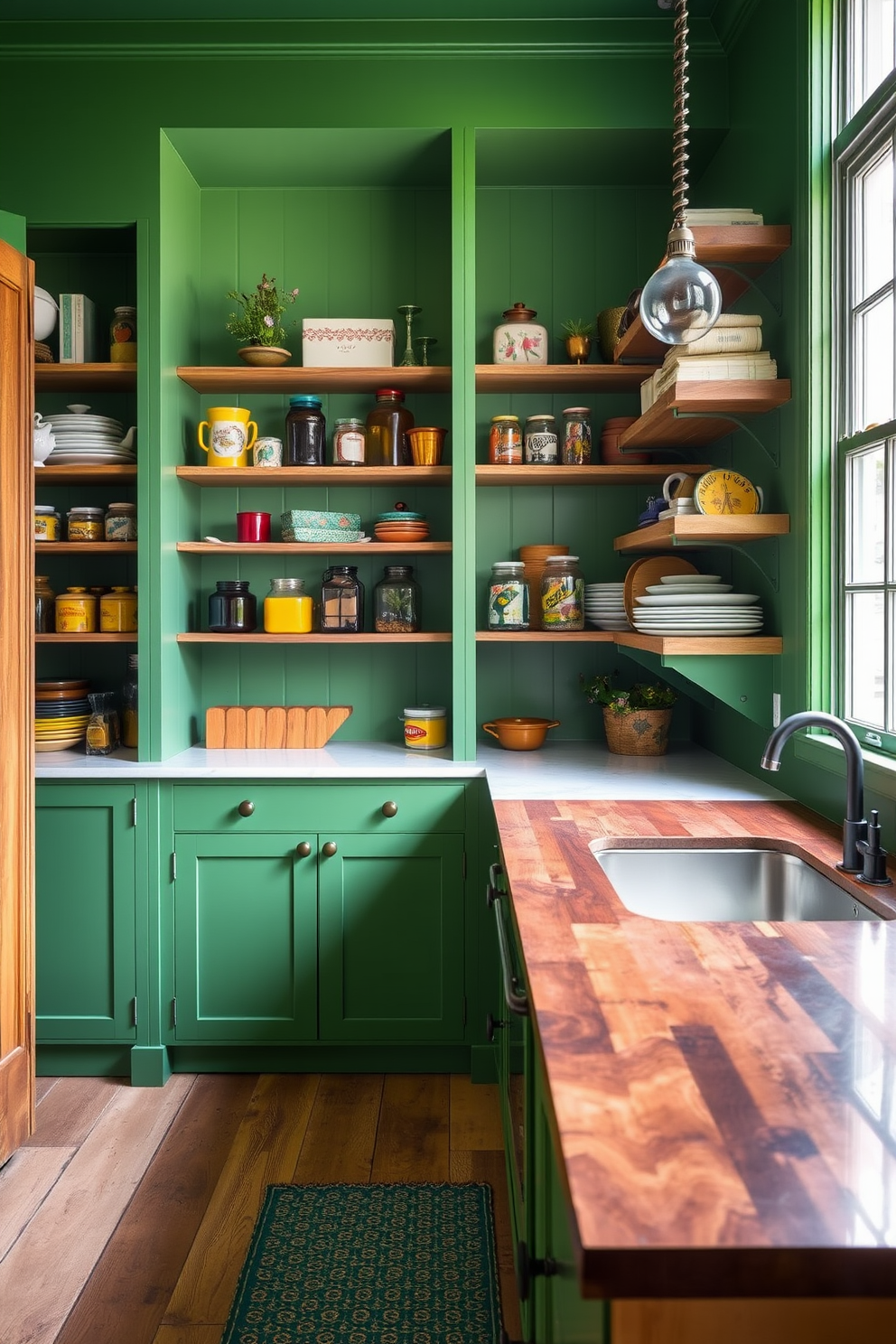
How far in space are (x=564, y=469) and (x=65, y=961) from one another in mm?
2014

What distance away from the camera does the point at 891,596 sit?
1.97 m

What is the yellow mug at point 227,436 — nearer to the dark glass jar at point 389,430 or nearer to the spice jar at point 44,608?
the dark glass jar at point 389,430

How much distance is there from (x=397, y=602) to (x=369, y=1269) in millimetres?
1817

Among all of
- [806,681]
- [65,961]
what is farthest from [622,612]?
[65,961]

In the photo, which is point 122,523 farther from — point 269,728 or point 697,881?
point 697,881

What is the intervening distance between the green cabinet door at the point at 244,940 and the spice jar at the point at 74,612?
75 centimetres

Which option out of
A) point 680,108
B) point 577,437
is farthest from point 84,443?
point 680,108

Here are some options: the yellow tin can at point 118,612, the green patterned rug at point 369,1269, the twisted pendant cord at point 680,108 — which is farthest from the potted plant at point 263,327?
the green patterned rug at point 369,1269

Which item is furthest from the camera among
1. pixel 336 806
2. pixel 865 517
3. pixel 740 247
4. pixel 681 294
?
pixel 336 806

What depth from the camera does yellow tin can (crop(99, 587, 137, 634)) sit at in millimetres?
3055

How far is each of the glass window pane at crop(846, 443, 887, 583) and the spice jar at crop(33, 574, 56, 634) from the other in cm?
A: 231

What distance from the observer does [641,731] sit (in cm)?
306

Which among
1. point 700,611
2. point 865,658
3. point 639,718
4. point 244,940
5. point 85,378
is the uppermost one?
point 85,378

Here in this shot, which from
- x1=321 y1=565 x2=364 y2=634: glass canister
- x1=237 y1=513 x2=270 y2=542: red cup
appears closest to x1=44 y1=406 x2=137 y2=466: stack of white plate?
x1=237 y1=513 x2=270 y2=542: red cup
